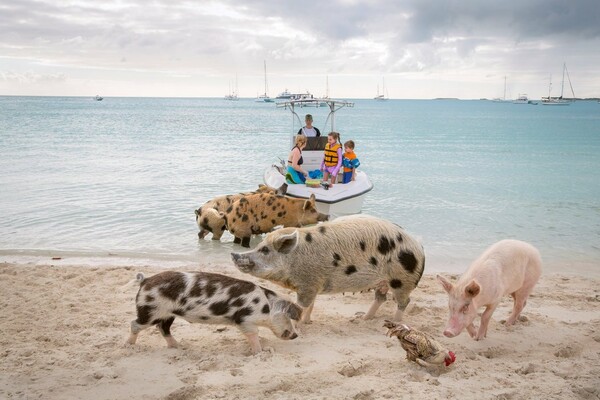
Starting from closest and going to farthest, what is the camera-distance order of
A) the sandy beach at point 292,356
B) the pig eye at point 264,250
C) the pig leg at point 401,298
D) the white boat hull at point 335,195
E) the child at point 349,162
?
the sandy beach at point 292,356
the pig eye at point 264,250
the pig leg at point 401,298
the white boat hull at point 335,195
the child at point 349,162

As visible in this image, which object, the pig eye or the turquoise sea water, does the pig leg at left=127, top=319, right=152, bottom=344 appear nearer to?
the pig eye

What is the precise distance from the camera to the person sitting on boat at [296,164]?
12079 millimetres

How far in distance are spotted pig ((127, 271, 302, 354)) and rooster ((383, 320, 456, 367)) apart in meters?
1.31

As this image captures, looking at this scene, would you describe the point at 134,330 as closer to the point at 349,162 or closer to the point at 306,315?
the point at 306,315

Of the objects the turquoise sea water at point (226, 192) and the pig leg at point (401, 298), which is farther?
the turquoise sea water at point (226, 192)

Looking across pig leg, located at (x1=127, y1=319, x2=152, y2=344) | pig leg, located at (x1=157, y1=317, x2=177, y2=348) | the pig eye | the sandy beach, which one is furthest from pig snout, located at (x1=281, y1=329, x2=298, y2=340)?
pig leg, located at (x1=127, y1=319, x2=152, y2=344)

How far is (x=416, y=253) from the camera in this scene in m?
6.20

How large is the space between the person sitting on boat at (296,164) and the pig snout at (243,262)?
642 cm

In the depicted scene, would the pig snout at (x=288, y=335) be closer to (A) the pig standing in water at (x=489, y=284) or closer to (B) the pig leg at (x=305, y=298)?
(B) the pig leg at (x=305, y=298)

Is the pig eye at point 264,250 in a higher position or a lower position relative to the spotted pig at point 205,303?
higher

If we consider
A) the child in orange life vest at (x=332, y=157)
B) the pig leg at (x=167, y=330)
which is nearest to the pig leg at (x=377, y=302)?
the pig leg at (x=167, y=330)

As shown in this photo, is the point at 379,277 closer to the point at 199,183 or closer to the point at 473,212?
the point at 473,212

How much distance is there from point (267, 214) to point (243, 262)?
476 centimetres

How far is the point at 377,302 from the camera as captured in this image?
6715 millimetres
